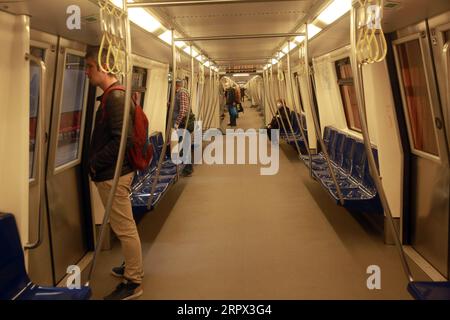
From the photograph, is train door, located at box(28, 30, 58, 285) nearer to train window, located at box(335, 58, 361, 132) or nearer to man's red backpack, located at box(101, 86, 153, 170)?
man's red backpack, located at box(101, 86, 153, 170)

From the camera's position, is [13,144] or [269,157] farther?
[269,157]

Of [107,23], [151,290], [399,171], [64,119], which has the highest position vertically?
[107,23]

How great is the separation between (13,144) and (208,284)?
5.88ft

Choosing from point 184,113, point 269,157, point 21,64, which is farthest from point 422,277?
point 269,157

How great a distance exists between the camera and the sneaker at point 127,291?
2982mm

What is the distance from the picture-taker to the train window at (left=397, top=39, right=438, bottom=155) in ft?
12.0

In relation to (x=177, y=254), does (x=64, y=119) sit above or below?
above

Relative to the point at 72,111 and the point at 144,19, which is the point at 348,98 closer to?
the point at 144,19

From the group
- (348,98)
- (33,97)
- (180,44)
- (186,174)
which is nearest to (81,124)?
(33,97)

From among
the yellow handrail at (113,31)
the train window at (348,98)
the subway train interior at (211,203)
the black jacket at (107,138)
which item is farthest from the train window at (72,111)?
the train window at (348,98)

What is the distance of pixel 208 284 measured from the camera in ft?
10.7

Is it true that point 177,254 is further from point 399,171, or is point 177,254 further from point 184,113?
point 184,113

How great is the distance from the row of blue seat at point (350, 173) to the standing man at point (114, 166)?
85.0 inches

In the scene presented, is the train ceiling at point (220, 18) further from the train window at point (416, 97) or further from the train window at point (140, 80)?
the train window at point (140, 80)
